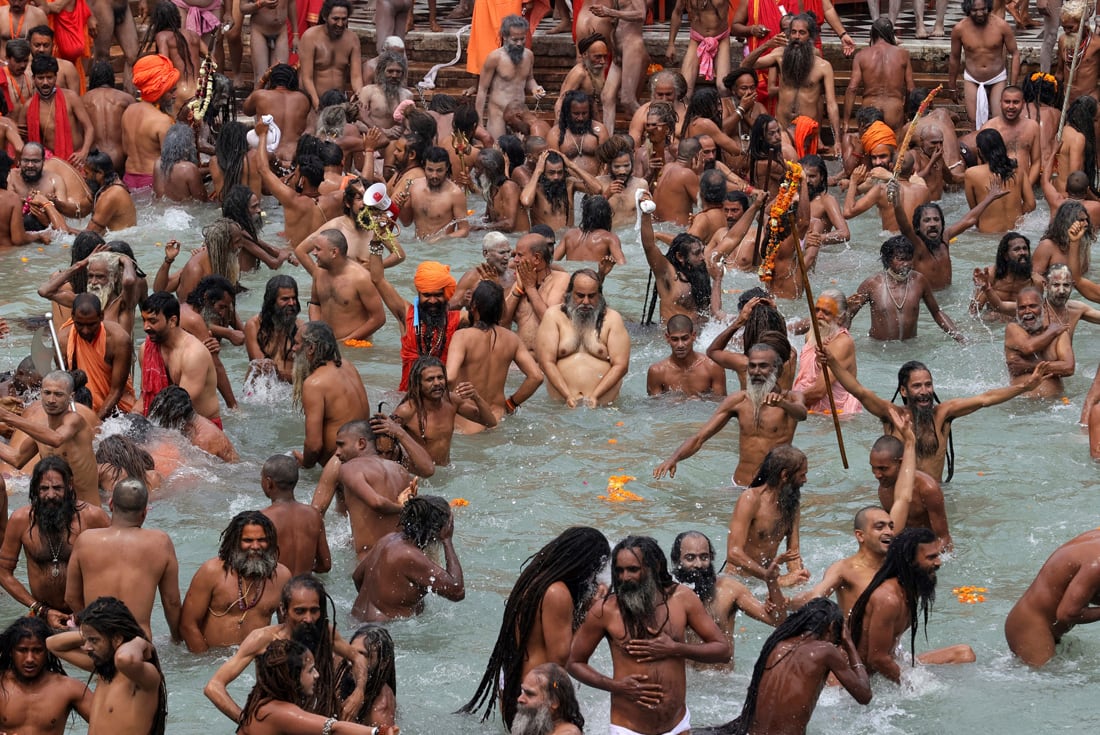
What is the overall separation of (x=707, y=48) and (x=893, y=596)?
32.7 feet

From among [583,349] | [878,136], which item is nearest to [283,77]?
[878,136]

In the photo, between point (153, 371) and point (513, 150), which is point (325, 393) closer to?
point (153, 371)

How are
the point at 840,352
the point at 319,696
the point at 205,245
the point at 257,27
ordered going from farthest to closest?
the point at 257,27
the point at 205,245
the point at 840,352
the point at 319,696

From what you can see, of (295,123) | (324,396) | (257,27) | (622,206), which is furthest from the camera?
(257,27)

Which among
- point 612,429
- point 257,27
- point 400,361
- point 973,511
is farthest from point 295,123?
point 973,511

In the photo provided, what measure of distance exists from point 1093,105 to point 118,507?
401 inches

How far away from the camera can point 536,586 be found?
785 centimetres

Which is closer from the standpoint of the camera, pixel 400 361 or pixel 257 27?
pixel 400 361

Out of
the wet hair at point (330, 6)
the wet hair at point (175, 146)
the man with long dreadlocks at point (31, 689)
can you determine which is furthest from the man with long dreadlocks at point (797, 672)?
the wet hair at point (330, 6)

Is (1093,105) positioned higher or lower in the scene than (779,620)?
higher

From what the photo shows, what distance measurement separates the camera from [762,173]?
1591 cm

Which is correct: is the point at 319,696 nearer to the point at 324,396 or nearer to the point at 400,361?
the point at 324,396

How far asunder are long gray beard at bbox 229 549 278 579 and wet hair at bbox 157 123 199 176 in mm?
7982

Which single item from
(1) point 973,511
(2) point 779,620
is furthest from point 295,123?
(2) point 779,620
